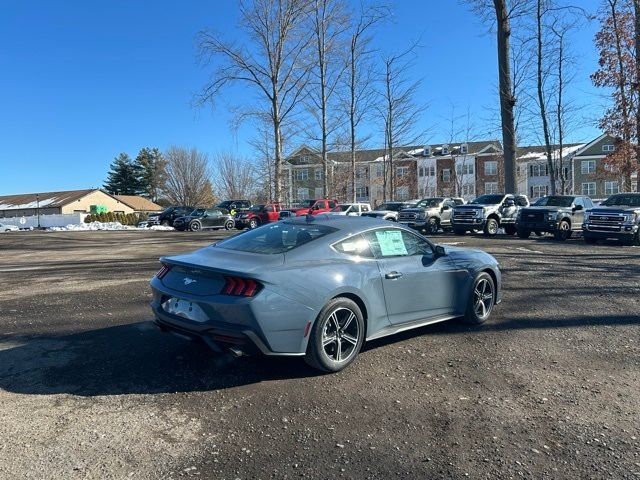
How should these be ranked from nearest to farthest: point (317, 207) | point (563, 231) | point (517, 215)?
1. point (563, 231)
2. point (517, 215)
3. point (317, 207)

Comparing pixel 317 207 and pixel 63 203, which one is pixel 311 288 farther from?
pixel 63 203

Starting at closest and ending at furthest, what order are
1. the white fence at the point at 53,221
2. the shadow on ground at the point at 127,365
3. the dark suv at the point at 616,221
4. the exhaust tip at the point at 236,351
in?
the exhaust tip at the point at 236,351, the shadow on ground at the point at 127,365, the dark suv at the point at 616,221, the white fence at the point at 53,221

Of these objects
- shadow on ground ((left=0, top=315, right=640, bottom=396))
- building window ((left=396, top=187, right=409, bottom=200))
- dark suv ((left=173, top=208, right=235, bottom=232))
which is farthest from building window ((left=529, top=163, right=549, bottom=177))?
shadow on ground ((left=0, top=315, right=640, bottom=396))

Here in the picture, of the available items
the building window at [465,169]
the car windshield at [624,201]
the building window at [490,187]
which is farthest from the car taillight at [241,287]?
the building window at [490,187]

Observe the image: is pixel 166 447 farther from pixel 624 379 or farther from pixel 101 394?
pixel 624 379

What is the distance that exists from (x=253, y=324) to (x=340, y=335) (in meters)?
0.92

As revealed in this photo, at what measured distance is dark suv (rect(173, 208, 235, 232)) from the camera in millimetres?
31375

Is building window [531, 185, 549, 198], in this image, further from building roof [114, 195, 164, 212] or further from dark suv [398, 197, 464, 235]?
building roof [114, 195, 164, 212]

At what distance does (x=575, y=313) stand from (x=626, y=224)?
11734 millimetres

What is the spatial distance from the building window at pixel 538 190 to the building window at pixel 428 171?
1404cm

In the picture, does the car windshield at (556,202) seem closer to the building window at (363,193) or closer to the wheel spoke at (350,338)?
the wheel spoke at (350,338)

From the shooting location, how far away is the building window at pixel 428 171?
7406 centimetres

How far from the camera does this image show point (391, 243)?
5.29 m

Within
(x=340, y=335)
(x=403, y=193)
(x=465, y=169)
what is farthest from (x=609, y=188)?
(x=340, y=335)
